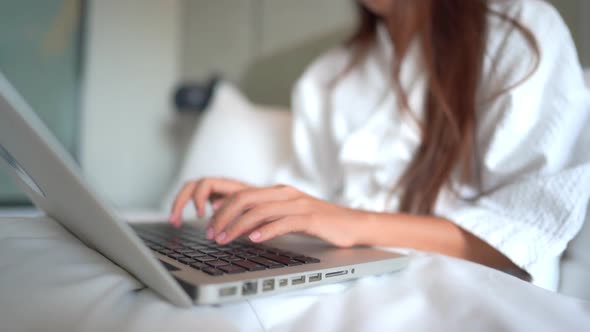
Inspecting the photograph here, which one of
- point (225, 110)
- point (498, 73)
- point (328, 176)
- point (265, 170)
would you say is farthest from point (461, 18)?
point (225, 110)

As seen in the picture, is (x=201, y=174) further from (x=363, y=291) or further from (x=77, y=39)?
(x=77, y=39)

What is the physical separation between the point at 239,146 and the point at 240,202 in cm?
66

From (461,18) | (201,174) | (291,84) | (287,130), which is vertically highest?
(461,18)

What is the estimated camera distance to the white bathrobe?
539mm

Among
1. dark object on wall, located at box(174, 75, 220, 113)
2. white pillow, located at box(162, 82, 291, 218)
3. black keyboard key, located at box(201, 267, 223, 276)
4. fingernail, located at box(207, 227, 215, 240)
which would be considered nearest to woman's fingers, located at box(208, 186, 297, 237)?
fingernail, located at box(207, 227, 215, 240)

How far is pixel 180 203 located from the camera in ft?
2.27

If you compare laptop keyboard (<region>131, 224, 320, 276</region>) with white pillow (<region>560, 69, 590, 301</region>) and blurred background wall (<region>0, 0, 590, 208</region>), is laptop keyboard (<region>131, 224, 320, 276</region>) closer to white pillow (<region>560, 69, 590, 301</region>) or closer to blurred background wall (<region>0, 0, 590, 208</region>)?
white pillow (<region>560, 69, 590, 301</region>)

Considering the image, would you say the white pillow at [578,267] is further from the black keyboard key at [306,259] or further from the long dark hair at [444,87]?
the black keyboard key at [306,259]

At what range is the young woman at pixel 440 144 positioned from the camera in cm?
53

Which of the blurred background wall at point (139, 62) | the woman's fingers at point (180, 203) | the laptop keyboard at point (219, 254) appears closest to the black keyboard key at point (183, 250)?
the laptop keyboard at point (219, 254)

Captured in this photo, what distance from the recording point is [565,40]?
2.09 ft

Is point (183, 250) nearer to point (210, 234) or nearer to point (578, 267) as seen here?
point (210, 234)

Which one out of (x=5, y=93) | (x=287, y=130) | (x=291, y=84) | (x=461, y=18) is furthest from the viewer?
(x=291, y=84)

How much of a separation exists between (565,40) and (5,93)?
2.57 feet
